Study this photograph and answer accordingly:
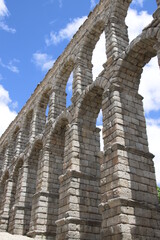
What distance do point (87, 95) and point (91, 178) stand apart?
13.2ft

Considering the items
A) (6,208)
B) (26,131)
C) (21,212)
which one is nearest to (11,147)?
(26,131)

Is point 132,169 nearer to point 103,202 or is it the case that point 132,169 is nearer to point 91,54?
point 103,202

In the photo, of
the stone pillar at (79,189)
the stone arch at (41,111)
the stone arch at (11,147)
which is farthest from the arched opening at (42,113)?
the stone pillar at (79,189)

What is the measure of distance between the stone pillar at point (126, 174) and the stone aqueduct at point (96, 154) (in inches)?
1.2

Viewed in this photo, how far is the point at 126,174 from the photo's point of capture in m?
9.40

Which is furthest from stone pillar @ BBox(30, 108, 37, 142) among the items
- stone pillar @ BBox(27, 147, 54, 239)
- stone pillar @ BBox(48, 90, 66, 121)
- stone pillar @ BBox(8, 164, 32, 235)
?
stone pillar @ BBox(27, 147, 54, 239)

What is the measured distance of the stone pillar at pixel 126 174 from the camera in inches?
341

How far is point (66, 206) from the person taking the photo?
1170cm

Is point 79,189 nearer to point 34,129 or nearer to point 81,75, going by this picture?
point 81,75

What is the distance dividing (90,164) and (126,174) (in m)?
3.62

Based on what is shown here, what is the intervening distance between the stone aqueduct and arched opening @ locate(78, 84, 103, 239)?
0.04 metres

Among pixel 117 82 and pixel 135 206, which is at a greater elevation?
pixel 117 82

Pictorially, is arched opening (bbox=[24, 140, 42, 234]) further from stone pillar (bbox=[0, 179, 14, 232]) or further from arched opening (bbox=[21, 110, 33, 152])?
arched opening (bbox=[21, 110, 33, 152])

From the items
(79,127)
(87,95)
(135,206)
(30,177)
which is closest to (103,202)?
(135,206)
